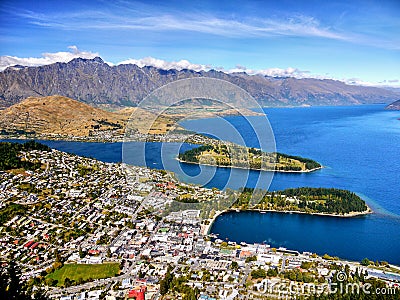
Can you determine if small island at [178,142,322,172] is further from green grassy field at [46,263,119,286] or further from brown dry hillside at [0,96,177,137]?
green grassy field at [46,263,119,286]

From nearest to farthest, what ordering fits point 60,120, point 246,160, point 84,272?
point 84,272 → point 246,160 → point 60,120

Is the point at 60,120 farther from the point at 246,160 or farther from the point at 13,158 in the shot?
the point at 246,160

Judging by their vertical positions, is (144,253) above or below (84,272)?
above

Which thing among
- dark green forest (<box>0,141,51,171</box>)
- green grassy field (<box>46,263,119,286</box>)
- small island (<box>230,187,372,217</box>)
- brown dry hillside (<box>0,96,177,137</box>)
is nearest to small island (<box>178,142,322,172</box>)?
small island (<box>230,187,372,217</box>)

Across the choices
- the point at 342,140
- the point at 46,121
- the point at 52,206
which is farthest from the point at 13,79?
the point at 52,206

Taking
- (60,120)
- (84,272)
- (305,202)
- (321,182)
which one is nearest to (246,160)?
(321,182)

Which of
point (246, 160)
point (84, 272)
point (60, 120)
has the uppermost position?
point (60, 120)
